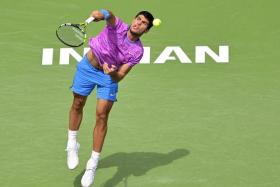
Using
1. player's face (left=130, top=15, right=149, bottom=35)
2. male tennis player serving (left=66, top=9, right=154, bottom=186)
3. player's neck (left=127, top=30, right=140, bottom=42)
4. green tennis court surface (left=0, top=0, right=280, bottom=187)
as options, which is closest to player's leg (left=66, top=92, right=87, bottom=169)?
male tennis player serving (left=66, top=9, right=154, bottom=186)

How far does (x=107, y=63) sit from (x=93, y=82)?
0.45 m

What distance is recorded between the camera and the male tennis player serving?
1244cm

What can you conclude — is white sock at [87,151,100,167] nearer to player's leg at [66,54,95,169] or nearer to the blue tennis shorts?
player's leg at [66,54,95,169]

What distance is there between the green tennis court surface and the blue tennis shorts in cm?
143

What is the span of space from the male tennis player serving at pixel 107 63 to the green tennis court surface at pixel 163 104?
1.00 meters

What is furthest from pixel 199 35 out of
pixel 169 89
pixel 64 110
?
pixel 64 110

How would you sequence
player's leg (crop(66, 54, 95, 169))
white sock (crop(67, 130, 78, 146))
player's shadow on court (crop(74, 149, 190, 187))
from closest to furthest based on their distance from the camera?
player's leg (crop(66, 54, 95, 169)) < white sock (crop(67, 130, 78, 146)) < player's shadow on court (crop(74, 149, 190, 187))

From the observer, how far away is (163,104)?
1563 cm

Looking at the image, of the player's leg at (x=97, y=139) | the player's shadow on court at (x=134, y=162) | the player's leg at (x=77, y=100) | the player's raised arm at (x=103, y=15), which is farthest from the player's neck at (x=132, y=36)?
Result: the player's shadow on court at (x=134, y=162)

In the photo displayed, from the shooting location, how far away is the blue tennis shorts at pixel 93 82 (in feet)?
41.6

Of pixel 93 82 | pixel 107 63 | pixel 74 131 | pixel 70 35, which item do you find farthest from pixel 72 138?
pixel 70 35

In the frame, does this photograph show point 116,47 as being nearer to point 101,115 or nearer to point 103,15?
point 103,15

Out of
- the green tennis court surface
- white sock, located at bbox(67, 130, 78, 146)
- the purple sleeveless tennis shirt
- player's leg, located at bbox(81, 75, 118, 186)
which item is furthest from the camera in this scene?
the green tennis court surface

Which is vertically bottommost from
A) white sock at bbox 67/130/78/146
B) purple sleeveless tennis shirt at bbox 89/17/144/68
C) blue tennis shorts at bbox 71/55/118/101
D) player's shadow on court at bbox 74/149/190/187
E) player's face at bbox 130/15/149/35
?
player's shadow on court at bbox 74/149/190/187
